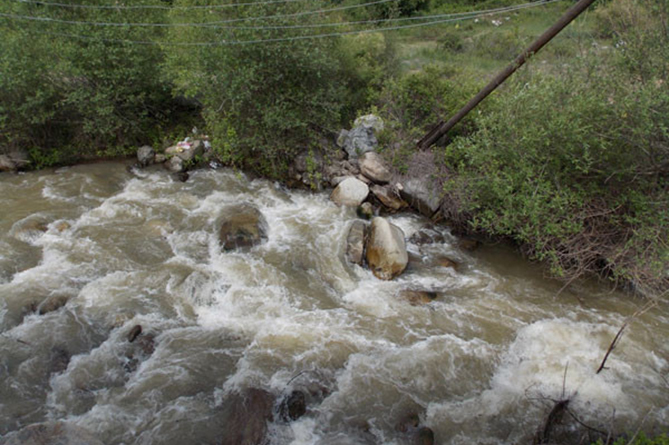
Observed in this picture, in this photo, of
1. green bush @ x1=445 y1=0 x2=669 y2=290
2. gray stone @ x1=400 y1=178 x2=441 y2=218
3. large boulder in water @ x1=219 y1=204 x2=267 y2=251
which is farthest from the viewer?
gray stone @ x1=400 y1=178 x2=441 y2=218

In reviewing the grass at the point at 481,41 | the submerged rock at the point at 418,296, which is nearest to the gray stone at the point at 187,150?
the grass at the point at 481,41

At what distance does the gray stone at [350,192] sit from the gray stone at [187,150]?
216 inches

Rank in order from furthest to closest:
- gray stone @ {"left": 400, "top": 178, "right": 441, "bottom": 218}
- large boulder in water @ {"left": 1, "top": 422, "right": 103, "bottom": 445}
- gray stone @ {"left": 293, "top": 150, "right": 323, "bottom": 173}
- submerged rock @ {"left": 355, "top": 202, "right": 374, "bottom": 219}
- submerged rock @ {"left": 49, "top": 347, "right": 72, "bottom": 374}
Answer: gray stone @ {"left": 293, "top": 150, "right": 323, "bottom": 173}
submerged rock @ {"left": 355, "top": 202, "right": 374, "bottom": 219}
gray stone @ {"left": 400, "top": 178, "right": 441, "bottom": 218}
submerged rock @ {"left": 49, "top": 347, "right": 72, "bottom": 374}
large boulder in water @ {"left": 1, "top": 422, "right": 103, "bottom": 445}

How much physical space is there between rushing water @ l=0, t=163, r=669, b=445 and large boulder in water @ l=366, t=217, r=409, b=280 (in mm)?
426

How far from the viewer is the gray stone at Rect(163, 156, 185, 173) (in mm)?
14117

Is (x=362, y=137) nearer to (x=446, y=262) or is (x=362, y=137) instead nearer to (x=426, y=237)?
(x=426, y=237)

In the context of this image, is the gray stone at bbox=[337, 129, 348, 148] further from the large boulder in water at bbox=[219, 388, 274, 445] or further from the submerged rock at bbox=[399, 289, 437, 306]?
the large boulder in water at bbox=[219, 388, 274, 445]

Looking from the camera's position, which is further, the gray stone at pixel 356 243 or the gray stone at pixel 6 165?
the gray stone at pixel 6 165

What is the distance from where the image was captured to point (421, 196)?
39.5 ft

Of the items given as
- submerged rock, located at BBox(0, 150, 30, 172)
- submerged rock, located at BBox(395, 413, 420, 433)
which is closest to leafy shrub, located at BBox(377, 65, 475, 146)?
submerged rock, located at BBox(395, 413, 420, 433)

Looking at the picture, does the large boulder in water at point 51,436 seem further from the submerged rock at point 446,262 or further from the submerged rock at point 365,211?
the submerged rock at point 365,211

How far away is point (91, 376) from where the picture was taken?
6949mm

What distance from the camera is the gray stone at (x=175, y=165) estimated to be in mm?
14117

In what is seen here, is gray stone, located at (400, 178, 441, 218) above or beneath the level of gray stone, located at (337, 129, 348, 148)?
beneath
